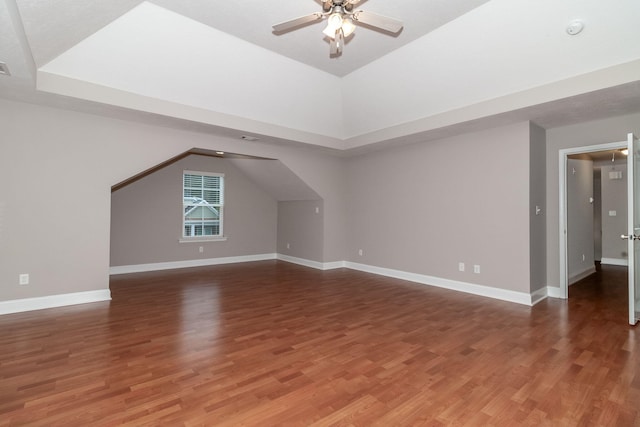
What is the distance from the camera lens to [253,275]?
20.2 ft

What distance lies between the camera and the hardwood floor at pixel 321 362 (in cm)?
192

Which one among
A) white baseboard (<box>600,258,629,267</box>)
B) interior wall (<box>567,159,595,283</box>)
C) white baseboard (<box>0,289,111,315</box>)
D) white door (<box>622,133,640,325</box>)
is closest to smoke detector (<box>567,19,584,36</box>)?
white door (<box>622,133,640,325</box>)

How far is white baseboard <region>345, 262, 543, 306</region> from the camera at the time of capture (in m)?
4.28

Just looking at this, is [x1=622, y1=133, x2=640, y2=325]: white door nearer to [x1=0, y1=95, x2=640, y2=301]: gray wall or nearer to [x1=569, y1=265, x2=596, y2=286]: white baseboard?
[x1=0, y1=95, x2=640, y2=301]: gray wall

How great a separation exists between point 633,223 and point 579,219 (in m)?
2.35

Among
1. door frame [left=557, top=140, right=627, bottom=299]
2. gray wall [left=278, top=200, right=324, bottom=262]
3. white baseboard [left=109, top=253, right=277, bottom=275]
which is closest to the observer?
door frame [left=557, top=140, right=627, bottom=299]

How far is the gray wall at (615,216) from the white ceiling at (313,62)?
448cm

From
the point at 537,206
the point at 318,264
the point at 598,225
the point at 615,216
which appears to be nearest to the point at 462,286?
the point at 537,206

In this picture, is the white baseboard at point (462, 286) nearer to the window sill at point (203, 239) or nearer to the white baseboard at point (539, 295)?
the white baseboard at point (539, 295)

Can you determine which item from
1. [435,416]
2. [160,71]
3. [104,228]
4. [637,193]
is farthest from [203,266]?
[637,193]

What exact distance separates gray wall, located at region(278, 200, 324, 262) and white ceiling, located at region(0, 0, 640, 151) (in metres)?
2.57

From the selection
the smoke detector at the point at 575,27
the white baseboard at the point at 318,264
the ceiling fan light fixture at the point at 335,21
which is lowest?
the white baseboard at the point at 318,264

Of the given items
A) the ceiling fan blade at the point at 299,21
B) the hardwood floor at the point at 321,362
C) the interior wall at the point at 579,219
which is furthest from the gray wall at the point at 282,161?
the ceiling fan blade at the point at 299,21

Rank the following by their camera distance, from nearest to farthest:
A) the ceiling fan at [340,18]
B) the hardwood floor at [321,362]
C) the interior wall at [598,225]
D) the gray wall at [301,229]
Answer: the hardwood floor at [321,362] → the ceiling fan at [340,18] → the gray wall at [301,229] → the interior wall at [598,225]
